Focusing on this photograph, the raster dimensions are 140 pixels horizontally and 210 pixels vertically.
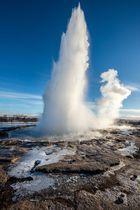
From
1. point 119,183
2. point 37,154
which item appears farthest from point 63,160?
point 119,183

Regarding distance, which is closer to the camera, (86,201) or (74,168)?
(86,201)

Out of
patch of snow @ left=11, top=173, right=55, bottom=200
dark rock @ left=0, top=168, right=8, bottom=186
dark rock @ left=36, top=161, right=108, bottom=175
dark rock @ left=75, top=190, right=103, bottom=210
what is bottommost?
dark rock @ left=75, top=190, right=103, bottom=210

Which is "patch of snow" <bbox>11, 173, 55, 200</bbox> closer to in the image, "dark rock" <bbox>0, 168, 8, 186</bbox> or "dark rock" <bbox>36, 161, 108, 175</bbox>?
"dark rock" <bbox>0, 168, 8, 186</bbox>

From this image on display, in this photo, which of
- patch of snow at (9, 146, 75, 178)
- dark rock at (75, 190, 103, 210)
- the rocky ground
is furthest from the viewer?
patch of snow at (9, 146, 75, 178)

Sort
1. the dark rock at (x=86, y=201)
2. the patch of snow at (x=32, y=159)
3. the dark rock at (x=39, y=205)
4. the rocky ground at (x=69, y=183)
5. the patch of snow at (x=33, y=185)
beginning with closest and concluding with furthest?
the dark rock at (x=39, y=205) < the dark rock at (x=86, y=201) < the rocky ground at (x=69, y=183) < the patch of snow at (x=33, y=185) < the patch of snow at (x=32, y=159)

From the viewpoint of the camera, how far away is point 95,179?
12148mm

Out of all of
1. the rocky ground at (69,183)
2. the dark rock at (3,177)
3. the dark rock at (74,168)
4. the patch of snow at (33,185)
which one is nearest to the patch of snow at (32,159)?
the rocky ground at (69,183)

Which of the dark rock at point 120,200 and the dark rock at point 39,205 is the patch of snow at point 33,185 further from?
the dark rock at point 120,200

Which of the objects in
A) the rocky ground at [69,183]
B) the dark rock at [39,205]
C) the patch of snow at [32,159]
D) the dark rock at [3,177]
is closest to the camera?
the dark rock at [39,205]

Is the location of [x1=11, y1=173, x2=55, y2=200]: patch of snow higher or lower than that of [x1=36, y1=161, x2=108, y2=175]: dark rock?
lower

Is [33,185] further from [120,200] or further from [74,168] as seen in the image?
[120,200]

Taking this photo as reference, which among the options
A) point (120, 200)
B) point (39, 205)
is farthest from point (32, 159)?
point (120, 200)

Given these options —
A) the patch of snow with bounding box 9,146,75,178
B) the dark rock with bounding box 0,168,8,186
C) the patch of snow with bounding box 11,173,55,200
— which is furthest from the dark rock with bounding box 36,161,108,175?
the dark rock with bounding box 0,168,8,186

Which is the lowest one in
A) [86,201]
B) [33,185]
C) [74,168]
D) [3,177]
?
[86,201]
